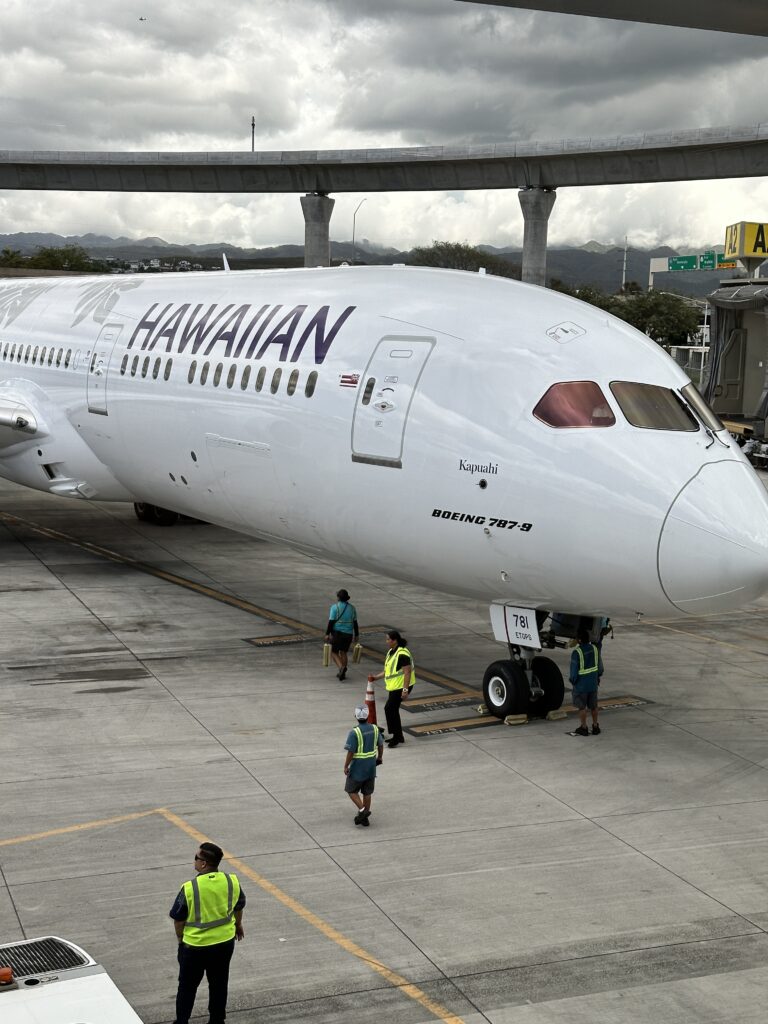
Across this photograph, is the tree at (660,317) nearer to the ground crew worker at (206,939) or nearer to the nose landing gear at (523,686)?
the nose landing gear at (523,686)

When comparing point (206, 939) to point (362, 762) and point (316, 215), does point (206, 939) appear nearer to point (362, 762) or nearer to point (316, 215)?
point (362, 762)

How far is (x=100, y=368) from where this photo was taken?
21.7m

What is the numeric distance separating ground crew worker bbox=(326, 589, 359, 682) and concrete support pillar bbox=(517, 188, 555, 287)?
2052 inches

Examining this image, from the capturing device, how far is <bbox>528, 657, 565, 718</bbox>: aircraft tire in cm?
1545

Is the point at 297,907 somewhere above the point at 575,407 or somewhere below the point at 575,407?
below

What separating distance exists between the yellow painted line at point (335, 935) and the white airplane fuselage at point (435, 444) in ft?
15.6

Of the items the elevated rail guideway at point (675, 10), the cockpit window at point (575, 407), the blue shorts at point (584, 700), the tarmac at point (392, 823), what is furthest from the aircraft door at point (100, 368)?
the elevated rail guideway at point (675, 10)

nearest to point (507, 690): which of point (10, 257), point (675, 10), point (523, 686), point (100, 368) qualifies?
point (523, 686)

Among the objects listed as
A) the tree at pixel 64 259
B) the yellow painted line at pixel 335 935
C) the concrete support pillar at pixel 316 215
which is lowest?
the yellow painted line at pixel 335 935

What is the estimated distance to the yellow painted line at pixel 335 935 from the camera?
341 inches

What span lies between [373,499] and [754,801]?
5.71 metres

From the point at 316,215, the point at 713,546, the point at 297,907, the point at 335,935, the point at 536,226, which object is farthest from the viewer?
the point at 316,215

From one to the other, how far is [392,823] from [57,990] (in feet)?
16.1

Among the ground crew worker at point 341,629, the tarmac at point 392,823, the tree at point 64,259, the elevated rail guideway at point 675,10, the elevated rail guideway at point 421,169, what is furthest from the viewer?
the tree at point 64,259
